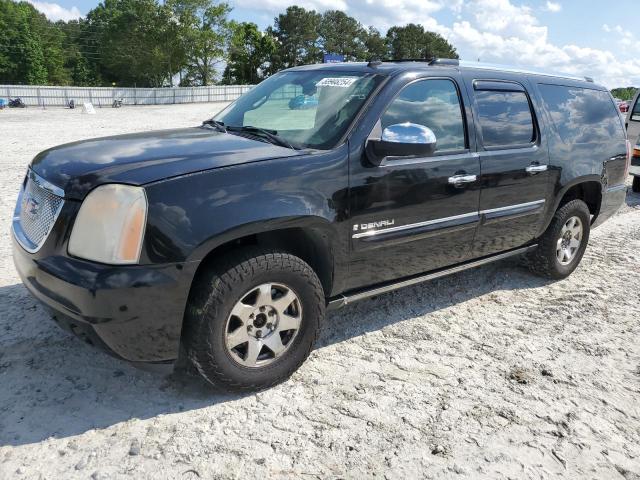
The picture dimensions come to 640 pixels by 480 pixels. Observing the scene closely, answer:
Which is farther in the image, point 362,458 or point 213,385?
point 213,385

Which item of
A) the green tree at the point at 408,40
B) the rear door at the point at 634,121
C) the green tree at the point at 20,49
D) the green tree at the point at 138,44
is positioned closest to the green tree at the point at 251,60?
the green tree at the point at 138,44

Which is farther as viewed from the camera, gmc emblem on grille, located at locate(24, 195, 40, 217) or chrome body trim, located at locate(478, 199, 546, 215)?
chrome body trim, located at locate(478, 199, 546, 215)

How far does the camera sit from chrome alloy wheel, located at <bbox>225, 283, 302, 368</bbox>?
291cm

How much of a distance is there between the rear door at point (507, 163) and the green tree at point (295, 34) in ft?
277

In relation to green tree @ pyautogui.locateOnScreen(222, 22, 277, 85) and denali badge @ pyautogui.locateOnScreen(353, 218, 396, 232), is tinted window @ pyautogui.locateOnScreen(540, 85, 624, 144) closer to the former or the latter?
denali badge @ pyautogui.locateOnScreen(353, 218, 396, 232)

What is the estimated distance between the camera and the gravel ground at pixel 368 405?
2.55 metres

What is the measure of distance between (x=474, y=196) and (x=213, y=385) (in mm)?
2246

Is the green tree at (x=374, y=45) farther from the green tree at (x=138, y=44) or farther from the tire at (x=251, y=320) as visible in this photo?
the tire at (x=251, y=320)

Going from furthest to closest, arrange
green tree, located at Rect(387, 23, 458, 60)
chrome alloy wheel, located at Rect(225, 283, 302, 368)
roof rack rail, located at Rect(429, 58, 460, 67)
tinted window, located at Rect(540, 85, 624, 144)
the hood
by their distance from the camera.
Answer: green tree, located at Rect(387, 23, 458, 60)
tinted window, located at Rect(540, 85, 624, 144)
roof rack rail, located at Rect(429, 58, 460, 67)
chrome alloy wheel, located at Rect(225, 283, 302, 368)
the hood

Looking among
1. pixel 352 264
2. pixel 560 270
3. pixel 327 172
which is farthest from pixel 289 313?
pixel 560 270

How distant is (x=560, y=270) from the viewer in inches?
198

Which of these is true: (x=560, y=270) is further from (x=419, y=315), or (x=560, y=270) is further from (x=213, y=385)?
(x=213, y=385)

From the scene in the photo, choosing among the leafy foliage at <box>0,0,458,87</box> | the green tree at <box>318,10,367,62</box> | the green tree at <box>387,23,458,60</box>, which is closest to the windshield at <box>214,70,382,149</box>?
the leafy foliage at <box>0,0,458,87</box>

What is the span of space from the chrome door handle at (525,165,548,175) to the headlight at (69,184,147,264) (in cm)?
307
